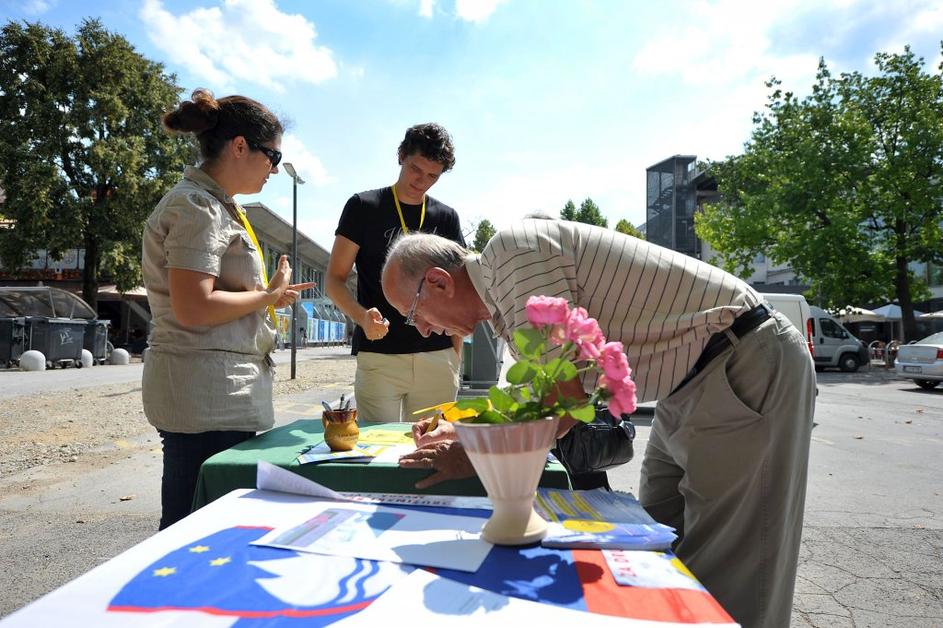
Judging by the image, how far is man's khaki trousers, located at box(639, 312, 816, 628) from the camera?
1642mm

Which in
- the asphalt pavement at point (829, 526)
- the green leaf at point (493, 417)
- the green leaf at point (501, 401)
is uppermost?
the green leaf at point (501, 401)

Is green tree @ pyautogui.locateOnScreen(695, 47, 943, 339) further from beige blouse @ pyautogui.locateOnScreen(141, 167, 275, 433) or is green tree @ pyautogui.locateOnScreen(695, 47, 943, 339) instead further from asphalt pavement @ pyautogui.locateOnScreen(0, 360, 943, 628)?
beige blouse @ pyautogui.locateOnScreen(141, 167, 275, 433)

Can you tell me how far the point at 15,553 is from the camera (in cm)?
342

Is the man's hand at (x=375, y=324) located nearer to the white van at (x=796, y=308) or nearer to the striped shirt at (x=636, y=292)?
the striped shirt at (x=636, y=292)

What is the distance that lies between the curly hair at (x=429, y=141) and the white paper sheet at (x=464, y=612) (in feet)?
7.09

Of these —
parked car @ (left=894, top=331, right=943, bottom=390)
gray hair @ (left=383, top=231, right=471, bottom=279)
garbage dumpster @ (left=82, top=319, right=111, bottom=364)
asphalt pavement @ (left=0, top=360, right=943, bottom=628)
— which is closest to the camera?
gray hair @ (left=383, top=231, right=471, bottom=279)

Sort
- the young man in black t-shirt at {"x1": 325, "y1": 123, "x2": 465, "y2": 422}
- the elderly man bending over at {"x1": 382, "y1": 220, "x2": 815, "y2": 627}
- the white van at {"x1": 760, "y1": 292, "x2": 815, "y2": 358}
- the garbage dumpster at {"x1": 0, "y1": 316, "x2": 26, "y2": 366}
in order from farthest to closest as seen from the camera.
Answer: the garbage dumpster at {"x1": 0, "y1": 316, "x2": 26, "y2": 366} → the white van at {"x1": 760, "y1": 292, "x2": 815, "y2": 358} → the young man in black t-shirt at {"x1": 325, "y1": 123, "x2": 465, "y2": 422} → the elderly man bending over at {"x1": 382, "y1": 220, "x2": 815, "y2": 627}

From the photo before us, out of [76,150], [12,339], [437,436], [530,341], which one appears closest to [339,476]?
[437,436]

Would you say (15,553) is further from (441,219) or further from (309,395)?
(309,395)

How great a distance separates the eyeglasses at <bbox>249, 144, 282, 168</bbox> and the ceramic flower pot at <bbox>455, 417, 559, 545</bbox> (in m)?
1.45

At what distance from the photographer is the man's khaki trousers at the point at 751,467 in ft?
5.39

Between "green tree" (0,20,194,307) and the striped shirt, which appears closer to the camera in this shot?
the striped shirt

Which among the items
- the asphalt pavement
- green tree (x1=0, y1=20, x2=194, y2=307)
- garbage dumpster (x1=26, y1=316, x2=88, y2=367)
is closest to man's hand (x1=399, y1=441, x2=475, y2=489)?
the asphalt pavement

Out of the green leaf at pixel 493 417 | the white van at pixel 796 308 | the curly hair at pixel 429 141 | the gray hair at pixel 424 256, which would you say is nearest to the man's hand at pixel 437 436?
the gray hair at pixel 424 256
